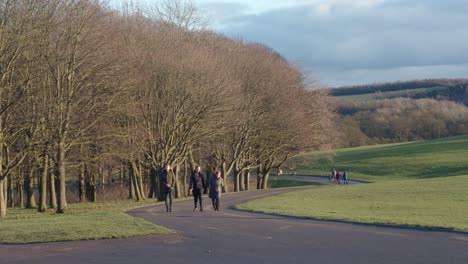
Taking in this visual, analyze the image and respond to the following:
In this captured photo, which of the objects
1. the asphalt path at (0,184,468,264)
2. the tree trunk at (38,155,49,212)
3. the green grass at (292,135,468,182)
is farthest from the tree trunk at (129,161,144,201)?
the asphalt path at (0,184,468,264)

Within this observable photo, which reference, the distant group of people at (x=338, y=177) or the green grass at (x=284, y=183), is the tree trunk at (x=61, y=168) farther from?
the distant group of people at (x=338, y=177)

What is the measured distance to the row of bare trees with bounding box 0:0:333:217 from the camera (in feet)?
106

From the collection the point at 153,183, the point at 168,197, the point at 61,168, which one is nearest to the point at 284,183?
the point at 153,183

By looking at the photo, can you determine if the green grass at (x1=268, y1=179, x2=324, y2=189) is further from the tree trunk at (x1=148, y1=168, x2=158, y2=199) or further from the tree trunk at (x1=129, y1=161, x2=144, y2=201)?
the tree trunk at (x1=129, y1=161, x2=144, y2=201)

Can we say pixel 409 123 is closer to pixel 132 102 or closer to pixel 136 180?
pixel 136 180

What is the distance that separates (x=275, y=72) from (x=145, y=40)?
52.7 feet

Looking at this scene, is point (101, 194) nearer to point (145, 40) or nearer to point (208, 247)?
point (145, 40)

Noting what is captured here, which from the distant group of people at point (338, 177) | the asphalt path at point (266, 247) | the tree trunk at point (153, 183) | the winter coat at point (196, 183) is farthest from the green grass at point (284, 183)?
the asphalt path at point (266, 247)

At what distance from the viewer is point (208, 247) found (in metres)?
15.3

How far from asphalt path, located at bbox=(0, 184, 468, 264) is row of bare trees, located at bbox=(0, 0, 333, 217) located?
15.8m

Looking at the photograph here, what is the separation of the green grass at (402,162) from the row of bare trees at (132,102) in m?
13.3

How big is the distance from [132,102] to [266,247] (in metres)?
25.5

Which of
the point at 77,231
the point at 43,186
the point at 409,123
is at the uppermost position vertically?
the point at 409,123

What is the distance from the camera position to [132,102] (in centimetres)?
3934
